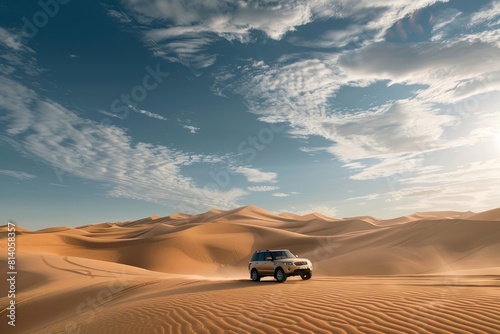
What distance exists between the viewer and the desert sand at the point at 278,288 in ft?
26.6

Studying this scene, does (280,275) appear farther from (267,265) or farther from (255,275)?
(255,275)

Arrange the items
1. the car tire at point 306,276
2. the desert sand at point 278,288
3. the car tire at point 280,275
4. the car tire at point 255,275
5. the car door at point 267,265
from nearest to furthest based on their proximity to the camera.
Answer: the desert sand at point 278,288 < the car tire at point 280,275 < the car door at point 267,265 < the car tire at point 306,276 < the car tire at point 255,275

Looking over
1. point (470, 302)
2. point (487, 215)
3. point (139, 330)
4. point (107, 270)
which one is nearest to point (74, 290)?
point (107, 270)

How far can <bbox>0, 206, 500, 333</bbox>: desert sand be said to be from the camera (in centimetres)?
811

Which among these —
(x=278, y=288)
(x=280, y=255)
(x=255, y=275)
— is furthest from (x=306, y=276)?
(x=278, y=288)

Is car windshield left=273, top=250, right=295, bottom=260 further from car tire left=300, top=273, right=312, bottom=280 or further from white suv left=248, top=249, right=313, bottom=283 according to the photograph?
car tire left=300, top=273, right=312, bottom=280

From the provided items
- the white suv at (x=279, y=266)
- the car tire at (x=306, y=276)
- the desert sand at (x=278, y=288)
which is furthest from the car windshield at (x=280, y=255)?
the desert sand at (x=278, y=288)

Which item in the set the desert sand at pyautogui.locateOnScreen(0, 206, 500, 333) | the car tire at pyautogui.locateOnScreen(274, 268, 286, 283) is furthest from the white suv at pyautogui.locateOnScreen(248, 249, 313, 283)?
the desert sand at pyautogui.locateOnScreen(0, 206, 500, 333)

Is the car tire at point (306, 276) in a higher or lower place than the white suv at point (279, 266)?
lower

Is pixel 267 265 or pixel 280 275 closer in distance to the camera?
pixel 280 275

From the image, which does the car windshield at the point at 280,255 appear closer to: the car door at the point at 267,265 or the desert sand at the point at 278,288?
the car door at the point at 267,265

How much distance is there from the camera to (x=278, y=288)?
13.7m

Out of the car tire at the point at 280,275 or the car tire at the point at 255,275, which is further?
the car tire at the point at 255,275

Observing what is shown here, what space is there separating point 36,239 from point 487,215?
58967mm
